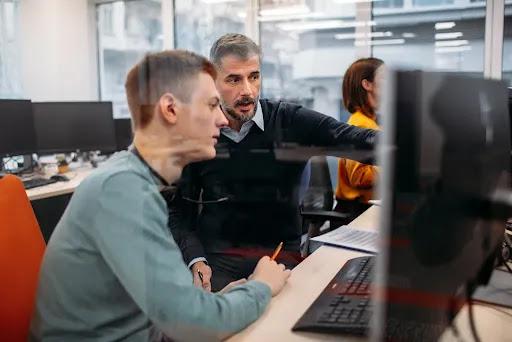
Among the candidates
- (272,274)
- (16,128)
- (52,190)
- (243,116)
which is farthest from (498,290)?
(16,128)

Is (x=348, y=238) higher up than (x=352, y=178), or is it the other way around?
(x=352, y=178)

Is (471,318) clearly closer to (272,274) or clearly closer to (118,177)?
(272,274)

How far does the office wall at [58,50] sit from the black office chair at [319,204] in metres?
2.11

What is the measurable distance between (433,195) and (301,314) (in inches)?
15.9

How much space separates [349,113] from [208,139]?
828 millimetres

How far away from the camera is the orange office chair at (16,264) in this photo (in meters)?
0.88

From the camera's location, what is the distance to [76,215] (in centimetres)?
77

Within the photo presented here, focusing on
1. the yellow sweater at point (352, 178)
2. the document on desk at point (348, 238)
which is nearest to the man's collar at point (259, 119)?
the yellow sweater at point (352, 178)

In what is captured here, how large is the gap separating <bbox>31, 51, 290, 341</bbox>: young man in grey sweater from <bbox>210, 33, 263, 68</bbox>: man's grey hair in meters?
0.45

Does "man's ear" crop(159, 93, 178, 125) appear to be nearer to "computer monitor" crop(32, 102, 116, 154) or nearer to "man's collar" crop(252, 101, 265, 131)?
"man's collar" crop(252, 101, 265, 131)

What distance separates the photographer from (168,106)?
78 cm

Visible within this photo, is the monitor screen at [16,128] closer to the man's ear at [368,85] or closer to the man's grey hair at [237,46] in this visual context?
the man's grey hair at [237,46]

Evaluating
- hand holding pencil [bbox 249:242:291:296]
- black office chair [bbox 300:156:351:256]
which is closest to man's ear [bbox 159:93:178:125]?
hand holding pencil [bbox 249:242:291:296]

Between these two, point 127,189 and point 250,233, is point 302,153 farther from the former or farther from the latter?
point 127,189
